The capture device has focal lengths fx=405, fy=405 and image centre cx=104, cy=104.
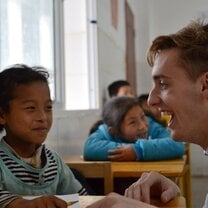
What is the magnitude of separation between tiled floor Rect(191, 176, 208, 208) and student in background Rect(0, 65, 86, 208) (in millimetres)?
2639

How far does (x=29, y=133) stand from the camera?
134 centimetres

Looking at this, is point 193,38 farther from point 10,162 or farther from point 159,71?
point 10,162

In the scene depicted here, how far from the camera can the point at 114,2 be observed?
4.27 metres

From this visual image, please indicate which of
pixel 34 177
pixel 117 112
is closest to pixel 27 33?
pixel 117 112

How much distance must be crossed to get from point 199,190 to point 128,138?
257 centimetres

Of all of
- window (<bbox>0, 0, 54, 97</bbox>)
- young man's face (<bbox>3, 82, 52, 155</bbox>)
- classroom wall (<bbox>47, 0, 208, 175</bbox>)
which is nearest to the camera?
young man's face (<bbox>3, 82, 52, 155</bbox>)

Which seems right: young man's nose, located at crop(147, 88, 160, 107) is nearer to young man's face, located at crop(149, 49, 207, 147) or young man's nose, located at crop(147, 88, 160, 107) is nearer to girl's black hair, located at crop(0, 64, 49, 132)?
young man's face, located at crop(149, 49, 207, 147)

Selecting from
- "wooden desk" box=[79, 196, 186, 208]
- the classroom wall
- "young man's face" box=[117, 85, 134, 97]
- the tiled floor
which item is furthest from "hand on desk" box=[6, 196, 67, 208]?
the tiled floor

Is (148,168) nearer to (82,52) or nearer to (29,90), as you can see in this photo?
(29,90)

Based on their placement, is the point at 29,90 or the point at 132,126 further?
the point at 132,126

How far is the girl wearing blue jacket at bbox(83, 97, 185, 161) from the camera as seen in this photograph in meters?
2.00

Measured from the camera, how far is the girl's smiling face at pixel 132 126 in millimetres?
2256

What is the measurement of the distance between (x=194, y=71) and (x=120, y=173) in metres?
0.93

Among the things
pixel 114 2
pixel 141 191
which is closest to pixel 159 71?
pixel 141 191
